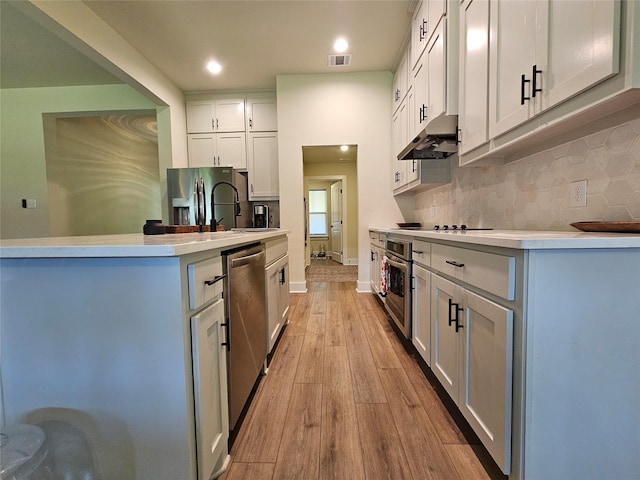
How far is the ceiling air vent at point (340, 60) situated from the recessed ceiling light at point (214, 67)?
143 cm

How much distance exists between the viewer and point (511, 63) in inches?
52.1

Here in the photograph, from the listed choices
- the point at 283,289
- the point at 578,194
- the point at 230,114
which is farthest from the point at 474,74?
the point at 230,114

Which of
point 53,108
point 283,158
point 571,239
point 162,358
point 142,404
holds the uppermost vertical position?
point 53,108

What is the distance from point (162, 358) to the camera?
80cm

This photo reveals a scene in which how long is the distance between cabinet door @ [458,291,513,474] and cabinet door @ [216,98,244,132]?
406 cm

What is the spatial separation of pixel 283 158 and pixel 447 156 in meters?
2.19

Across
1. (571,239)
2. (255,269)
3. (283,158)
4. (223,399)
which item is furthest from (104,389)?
(283,158)

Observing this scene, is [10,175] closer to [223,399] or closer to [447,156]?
[223,399]

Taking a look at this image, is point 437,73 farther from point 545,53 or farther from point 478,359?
point 478,359

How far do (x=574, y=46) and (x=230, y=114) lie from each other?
13.5 feet

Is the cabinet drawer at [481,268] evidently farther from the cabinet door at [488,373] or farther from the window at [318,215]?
the window at [318,215]

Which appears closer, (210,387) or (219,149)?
(210,387)

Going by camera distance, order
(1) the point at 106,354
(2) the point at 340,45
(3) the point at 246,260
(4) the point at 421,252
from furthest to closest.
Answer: (2) the point at 340,45, (4) the point at 421,252, (3) the point at 246,260, (1) the point at 106,354

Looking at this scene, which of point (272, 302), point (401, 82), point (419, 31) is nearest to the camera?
point (272, 302)
